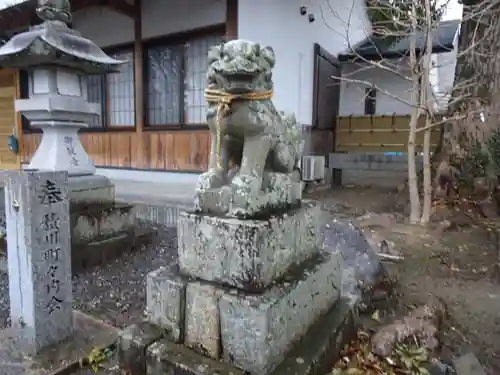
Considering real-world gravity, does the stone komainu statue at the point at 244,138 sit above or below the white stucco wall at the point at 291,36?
below

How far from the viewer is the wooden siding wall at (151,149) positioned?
7.04m

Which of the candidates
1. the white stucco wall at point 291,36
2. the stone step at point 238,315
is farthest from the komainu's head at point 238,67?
the white stucco wall at point 291,36

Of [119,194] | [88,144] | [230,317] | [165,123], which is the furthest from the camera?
[88,144]

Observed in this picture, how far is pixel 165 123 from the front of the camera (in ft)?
25.2

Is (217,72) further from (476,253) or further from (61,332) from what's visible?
(476,253)

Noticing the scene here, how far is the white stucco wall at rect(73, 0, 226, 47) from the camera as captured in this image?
6660 mm

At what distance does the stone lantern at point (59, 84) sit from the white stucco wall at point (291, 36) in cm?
294

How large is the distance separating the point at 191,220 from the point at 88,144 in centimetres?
800

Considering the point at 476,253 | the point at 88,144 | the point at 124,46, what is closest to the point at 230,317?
the point at 476,253

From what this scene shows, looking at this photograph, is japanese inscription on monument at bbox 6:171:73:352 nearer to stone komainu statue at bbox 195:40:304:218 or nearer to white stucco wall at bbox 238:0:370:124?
stone komainu statue at bbox 195:40:304:218

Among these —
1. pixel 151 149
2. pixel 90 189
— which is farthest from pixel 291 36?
pixel 90 189

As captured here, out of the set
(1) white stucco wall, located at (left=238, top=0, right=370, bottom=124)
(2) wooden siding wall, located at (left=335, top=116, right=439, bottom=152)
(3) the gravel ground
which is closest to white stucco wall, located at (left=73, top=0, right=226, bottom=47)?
(1) white stucco wall, located at (left=238, top=0, right=370, bottom=124)

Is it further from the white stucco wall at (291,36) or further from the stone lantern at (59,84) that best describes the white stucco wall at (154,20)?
the stone lantern at (59,84)

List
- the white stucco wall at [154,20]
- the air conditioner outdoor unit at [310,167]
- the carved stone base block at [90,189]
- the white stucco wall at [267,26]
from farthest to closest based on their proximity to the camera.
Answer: the air conditioner outdoor unit at [310,167] → the white stucco wall at [154,20] → the white stucco wall at [267,26] → the carved stone base block at [90,189]
